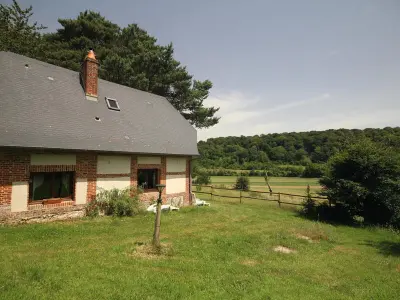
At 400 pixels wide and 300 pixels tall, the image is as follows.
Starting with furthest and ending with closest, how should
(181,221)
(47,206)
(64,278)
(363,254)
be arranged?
1. (181,221)
2. (47,206)
3. (363,254)
4. (64,278)

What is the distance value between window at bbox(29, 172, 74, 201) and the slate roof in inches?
52.4

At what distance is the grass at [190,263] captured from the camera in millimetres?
4840

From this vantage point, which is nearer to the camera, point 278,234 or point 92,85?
point 278,234

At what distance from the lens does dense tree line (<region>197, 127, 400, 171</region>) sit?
77.3m

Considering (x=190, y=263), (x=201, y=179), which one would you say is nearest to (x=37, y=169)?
(x=190, y=263)

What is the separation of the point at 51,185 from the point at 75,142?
1.94 meters

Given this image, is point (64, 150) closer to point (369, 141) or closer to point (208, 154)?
point (369, 141)

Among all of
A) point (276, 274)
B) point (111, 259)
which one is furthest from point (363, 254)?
point (111, 259)

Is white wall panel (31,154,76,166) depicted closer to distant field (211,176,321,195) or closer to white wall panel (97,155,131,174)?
white wall panel (97,155,131,174)

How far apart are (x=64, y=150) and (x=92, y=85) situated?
16.0ft

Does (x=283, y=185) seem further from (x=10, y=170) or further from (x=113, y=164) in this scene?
(x=10, y=170)

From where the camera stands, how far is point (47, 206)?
959cm

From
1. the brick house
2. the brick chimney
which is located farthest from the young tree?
the brick chimney

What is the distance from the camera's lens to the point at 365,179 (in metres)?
13.7
